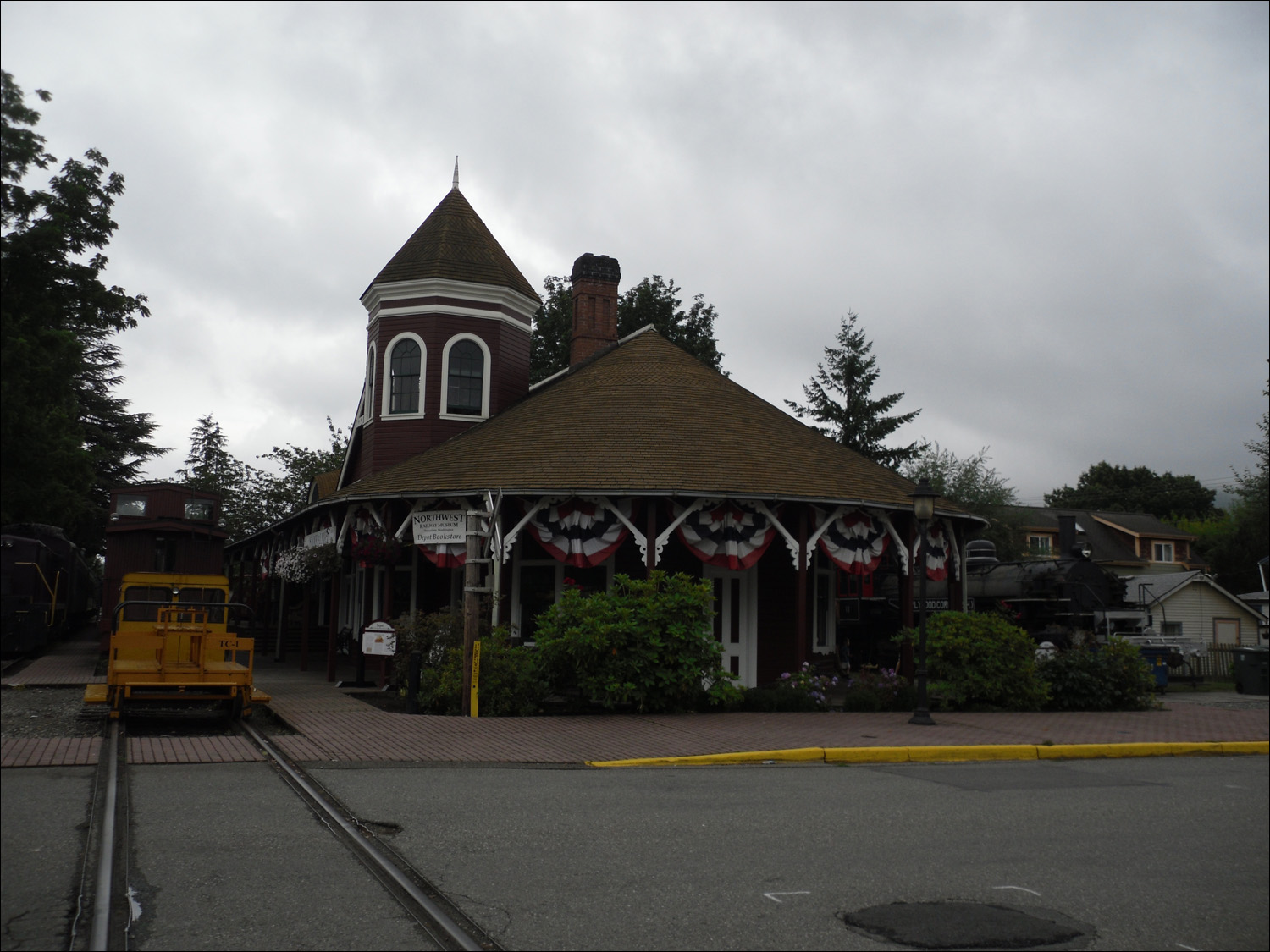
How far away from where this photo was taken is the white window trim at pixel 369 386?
2520cm

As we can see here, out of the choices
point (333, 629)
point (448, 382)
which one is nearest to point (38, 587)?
point (333, 629)

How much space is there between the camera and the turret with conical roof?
79.2ft

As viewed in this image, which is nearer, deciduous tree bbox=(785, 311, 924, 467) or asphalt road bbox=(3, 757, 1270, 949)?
asphalt road bbox=(3, 757, 1270, 949)

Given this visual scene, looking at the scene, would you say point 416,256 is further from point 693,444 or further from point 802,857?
point 802,857

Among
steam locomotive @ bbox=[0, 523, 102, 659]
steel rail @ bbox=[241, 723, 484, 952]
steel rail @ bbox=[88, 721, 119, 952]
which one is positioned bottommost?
steel rail @ bbox=[241, 723, 484, 952]

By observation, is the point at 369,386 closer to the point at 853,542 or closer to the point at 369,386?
the point at 369,386

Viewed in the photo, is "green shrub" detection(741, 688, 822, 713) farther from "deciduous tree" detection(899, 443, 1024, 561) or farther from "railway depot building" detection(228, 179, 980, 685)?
"deciduous tree" detection(899, 443, 1024, 561)

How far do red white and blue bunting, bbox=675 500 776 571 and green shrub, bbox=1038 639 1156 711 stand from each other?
5.07m

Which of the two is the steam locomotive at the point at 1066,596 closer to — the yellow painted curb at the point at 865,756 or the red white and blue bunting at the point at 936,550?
the red white and blue bunting at the point at 936,550

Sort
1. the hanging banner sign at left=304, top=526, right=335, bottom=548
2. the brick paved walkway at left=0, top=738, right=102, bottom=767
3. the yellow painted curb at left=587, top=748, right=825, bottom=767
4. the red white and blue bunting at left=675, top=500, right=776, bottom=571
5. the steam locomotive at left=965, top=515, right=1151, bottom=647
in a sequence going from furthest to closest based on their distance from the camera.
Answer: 1. the steam locomotive at left=965, top=515, right=1151, bottom=647
2. the hanging banner sign at left=304, top=526, right=335, bottom=548
3. the red white and blue bunting at left=675, top=500, right=776, bottom=571
4. the yellow painted curb at left=587, top=748, right=825, bottom=767
5. the brick paved walkway at left=0, top=738, right=102, bottom=767

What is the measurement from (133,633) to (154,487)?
9.93 meters

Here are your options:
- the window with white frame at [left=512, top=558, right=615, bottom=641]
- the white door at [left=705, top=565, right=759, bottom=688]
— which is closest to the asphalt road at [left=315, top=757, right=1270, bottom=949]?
the white door at [left=705, top=565, right=759, bottom=688]

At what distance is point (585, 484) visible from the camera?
1697 cm

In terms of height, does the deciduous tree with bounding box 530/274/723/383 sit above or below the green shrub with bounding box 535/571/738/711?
above
